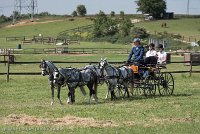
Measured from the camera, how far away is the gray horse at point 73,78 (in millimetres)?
17375

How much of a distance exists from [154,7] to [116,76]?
13671 centimetres

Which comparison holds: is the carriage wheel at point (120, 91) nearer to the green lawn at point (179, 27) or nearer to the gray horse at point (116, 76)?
the gray horse at point (116, 76)

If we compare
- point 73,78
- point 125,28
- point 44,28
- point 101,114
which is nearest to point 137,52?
point 73,78

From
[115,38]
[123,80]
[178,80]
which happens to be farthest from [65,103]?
[115,38]

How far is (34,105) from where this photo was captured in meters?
17.1

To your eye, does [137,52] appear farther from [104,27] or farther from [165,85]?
[104,27]

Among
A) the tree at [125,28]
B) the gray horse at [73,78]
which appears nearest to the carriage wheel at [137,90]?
the gray horse at [73,78]

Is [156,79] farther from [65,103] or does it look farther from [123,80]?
[65,103]

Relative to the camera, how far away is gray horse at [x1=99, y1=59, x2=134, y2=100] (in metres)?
18.7

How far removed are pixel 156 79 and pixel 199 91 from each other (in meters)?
3.13

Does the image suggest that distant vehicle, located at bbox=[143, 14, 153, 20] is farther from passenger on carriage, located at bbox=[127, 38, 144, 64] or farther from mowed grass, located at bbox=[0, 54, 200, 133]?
passenger on carriage, located at bbox=[127, 38, 144, 64]

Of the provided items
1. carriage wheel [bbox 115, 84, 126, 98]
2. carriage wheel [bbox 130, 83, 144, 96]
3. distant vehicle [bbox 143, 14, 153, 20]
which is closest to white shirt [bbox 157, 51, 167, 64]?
carriage wheel [bbox 130, 83, 144, 96]

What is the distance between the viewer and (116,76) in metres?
19.0

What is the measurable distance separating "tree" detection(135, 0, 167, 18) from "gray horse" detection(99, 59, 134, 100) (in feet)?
445
